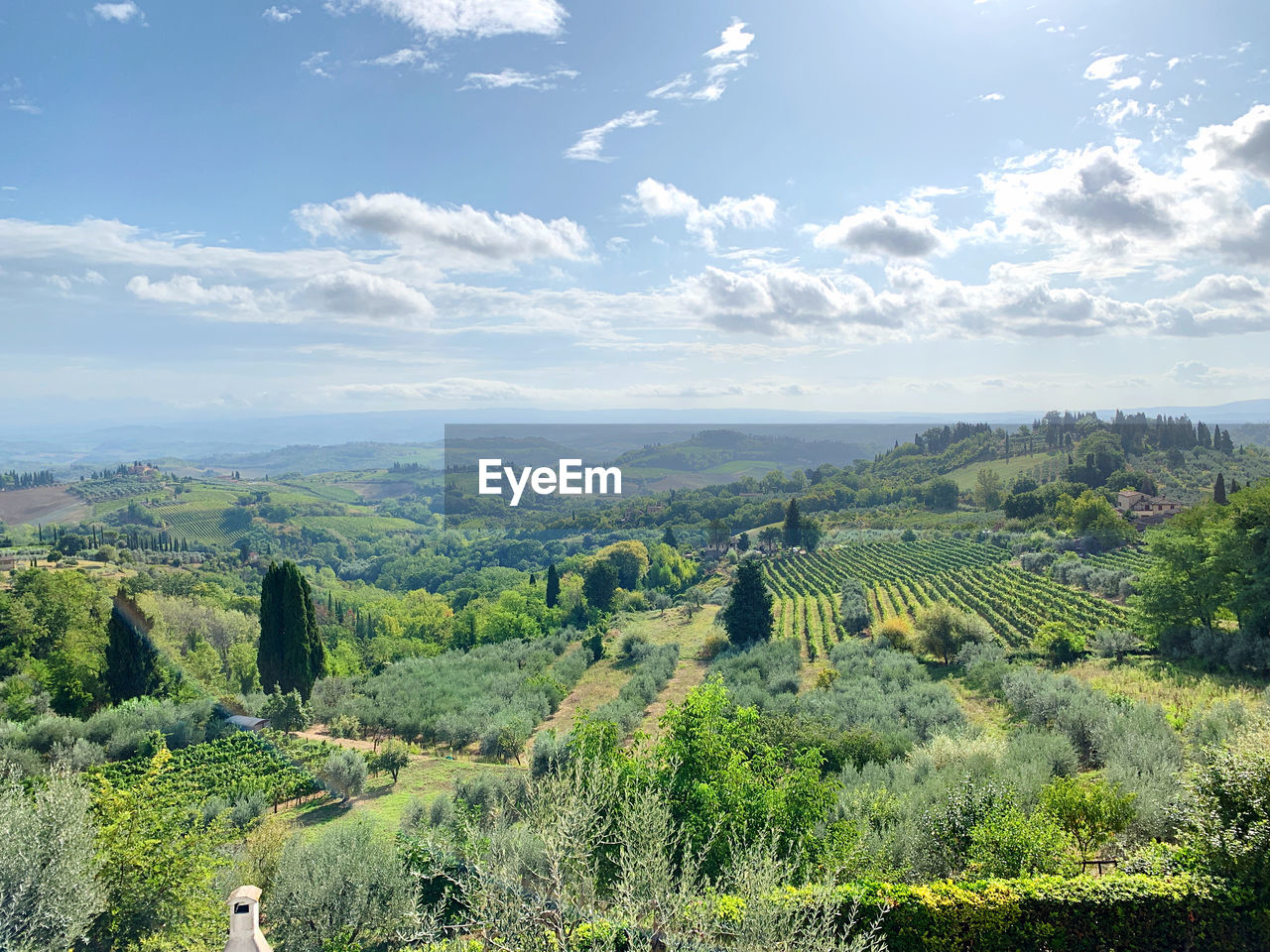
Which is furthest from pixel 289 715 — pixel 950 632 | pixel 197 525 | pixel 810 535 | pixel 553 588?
pixel 197 525

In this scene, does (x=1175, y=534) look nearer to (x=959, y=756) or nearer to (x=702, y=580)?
(x=959, y=756)

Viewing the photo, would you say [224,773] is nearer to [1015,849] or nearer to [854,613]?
[1015,849]

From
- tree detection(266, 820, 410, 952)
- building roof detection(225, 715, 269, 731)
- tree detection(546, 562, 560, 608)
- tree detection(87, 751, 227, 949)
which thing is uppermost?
tree detection(87, 751, 227, 949)

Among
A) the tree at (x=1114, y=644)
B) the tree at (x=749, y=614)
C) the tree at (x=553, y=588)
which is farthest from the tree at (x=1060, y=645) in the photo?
the tree at (x=553, y=588)

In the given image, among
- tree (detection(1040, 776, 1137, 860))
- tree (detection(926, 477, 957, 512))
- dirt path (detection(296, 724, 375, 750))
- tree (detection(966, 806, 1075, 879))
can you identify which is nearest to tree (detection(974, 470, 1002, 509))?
tree (detection(926, 477, 957, 512))

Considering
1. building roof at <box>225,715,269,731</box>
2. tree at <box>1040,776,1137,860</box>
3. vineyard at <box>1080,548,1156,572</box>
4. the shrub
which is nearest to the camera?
tree at <box>1040,776,1137,860</box>

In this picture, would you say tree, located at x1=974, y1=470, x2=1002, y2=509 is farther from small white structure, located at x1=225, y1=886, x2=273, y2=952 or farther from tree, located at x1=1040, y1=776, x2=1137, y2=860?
small white structure, located at x1=225, y1=886, x2=273, y2=952
